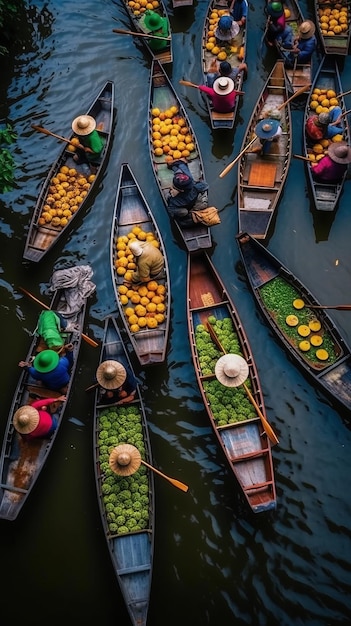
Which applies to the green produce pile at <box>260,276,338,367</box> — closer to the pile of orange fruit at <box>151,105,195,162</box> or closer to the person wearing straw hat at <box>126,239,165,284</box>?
the person wearing straw hat at <box>126,239,165,284</box>

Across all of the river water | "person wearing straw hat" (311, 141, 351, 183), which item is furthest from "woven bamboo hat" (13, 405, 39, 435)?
"person wearing straw hat" (311, 141, 351, 183)

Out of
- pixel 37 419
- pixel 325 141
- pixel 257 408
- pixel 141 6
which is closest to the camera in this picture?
pixel 37 419

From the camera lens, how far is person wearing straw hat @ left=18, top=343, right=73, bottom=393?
9.80m

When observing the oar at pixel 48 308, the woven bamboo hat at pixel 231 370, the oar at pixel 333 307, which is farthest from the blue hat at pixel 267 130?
the oar at pixel 48 308

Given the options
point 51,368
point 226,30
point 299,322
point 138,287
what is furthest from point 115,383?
point 226,30

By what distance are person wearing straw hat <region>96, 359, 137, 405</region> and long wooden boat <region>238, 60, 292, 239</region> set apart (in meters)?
4.27

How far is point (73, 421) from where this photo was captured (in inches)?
427

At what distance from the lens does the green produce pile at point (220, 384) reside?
32.9 ft

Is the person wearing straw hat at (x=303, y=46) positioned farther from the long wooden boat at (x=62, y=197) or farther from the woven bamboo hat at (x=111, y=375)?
the woven bamboo hat at (x=111, y=375)

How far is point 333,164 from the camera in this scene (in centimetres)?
1135

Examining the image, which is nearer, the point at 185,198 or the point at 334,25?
the point at 185,198

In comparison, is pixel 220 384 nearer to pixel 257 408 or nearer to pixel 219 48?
pixel 257 408

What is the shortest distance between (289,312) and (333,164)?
337 centimetres

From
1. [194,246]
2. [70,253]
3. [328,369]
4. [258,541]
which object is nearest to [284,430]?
[328,369]
